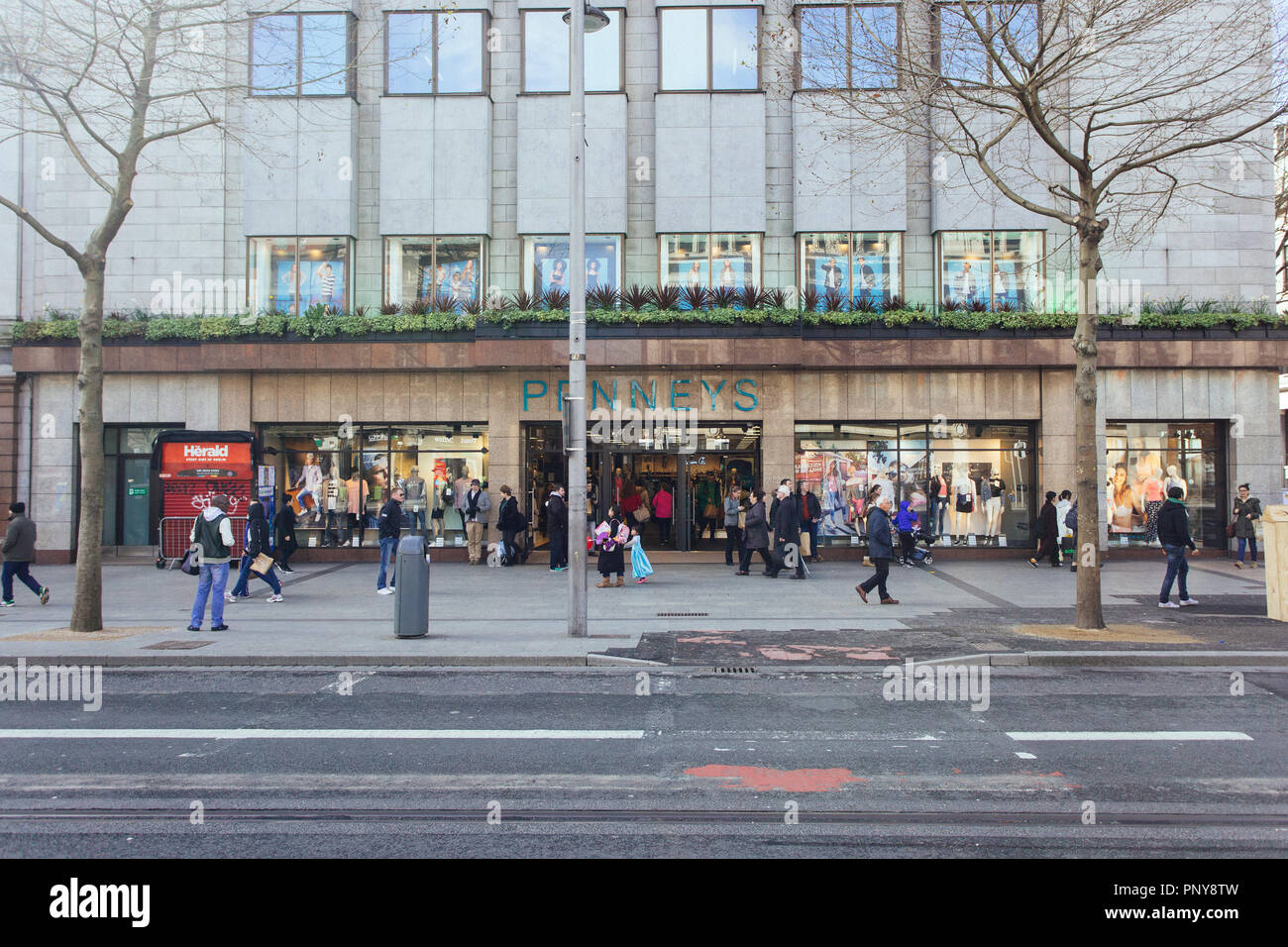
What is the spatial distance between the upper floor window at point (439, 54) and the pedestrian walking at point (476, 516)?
944 cm

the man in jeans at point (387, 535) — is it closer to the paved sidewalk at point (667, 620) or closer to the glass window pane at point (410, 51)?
the paved sidewalk at point (667, 620)

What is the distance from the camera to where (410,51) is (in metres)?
20.6

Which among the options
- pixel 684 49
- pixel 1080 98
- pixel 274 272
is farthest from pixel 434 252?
pixel 1080 98

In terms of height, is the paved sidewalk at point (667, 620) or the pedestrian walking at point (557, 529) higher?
the pedestrian walking at point (557, 529)

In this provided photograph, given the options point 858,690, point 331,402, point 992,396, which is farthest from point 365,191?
point 858,690

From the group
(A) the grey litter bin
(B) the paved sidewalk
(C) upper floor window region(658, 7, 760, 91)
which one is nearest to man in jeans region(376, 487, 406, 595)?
(B) the paved sidewalk

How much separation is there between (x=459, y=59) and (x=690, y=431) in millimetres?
10309

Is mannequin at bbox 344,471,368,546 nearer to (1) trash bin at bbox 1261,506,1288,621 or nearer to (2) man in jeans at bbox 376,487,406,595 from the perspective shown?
(2) man in jeans at bbox 376,487,406,595

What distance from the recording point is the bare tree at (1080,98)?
11352mm

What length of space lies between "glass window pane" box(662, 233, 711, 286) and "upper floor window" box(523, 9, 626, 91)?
3.95m

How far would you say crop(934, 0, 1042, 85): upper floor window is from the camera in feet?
36.6

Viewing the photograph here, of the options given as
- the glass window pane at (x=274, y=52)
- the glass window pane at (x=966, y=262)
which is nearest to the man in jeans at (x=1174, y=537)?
the glass window pane at (x=966, y=262)

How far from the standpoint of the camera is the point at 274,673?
965 cm

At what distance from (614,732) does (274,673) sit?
4.53 meters
